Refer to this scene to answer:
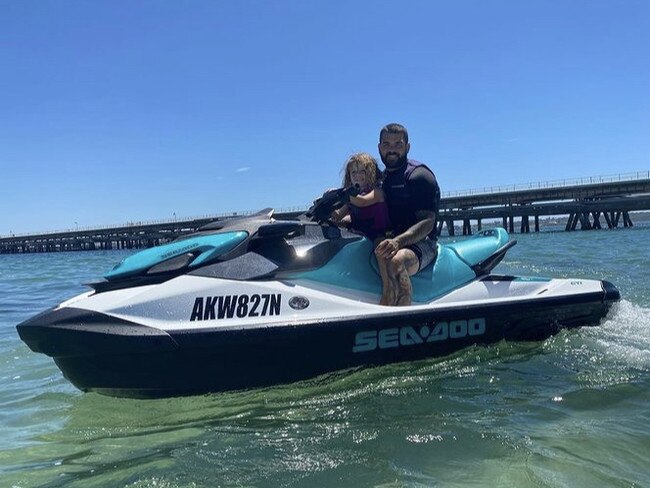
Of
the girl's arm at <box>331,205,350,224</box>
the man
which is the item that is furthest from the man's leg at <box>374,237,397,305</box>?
the girl's arm at <box>331,205,350,224</box>

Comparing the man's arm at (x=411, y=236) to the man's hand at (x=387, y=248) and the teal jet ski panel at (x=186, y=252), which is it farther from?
the teal jet ski panel at (x=186, y=252)

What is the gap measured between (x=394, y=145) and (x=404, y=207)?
18.4 inches

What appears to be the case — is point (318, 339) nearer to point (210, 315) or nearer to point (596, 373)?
point (210, 315)

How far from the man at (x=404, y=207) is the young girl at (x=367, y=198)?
0.09 metres

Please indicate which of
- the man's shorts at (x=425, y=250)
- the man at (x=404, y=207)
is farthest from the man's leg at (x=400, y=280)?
the man's shorts at (x=425, y=250)

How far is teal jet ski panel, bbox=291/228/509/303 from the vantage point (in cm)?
407

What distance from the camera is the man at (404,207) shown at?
4137mm

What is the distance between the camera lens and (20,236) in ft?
253

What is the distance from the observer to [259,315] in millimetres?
3531

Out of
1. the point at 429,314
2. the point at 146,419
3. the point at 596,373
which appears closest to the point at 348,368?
the point at 429,314

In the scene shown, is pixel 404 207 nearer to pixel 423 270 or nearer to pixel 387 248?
pixel 387 248

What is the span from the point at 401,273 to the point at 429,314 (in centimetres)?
36

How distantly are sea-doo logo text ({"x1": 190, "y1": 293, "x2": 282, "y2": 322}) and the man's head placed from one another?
139cm

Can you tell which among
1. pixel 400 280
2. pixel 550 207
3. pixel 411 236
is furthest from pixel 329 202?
pixel 550 207
